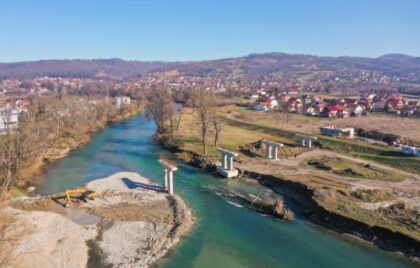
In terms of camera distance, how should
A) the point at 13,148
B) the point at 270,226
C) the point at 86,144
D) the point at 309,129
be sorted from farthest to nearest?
the point at 309,129, the point at 86,144, the point at 13,148, the point at 270,226

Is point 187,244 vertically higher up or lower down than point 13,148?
lower down

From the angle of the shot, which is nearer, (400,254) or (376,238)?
(400,254)

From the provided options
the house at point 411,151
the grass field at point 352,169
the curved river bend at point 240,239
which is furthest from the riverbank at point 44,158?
the house at point 411,151

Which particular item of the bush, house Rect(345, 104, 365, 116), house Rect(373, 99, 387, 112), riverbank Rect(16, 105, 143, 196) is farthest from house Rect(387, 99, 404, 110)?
riverbank Rect(16, 105, 143, 196)

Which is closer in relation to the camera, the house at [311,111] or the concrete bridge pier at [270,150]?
the concrete bridge pier at [270,150]

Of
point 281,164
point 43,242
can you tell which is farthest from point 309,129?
point 43,242

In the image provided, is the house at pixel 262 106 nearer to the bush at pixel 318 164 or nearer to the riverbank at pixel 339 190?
the riverbank at pixel 339 190

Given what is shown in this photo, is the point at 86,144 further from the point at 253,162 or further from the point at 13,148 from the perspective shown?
the point at 253,162

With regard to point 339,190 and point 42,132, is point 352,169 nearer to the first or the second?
point 339,190
